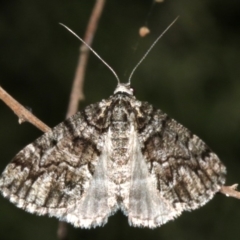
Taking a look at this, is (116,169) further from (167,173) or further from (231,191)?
(231,191)

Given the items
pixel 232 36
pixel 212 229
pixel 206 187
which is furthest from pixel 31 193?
pixel 232 36

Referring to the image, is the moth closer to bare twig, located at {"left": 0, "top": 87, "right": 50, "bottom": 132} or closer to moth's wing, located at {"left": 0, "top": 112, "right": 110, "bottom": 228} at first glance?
moth's wing, located at {"left": 0, "top": 112, "right": 110, "bottom": 228}

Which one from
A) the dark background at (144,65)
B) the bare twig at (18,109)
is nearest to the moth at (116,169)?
the bare twig at (18,109)

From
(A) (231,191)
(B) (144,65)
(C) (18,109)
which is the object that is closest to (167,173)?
(A) (231,191)

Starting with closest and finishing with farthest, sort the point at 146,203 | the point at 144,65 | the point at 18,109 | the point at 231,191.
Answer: the point at 231,191, the point at 18,109, the point at 146,203, the point at 144,65

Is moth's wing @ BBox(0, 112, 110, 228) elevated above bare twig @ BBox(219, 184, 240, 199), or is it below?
above

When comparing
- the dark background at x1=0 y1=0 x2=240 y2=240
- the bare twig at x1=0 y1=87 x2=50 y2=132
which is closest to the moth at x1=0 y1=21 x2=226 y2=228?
the bare twig at x1=0 y1=87 x2=50 y2=132
